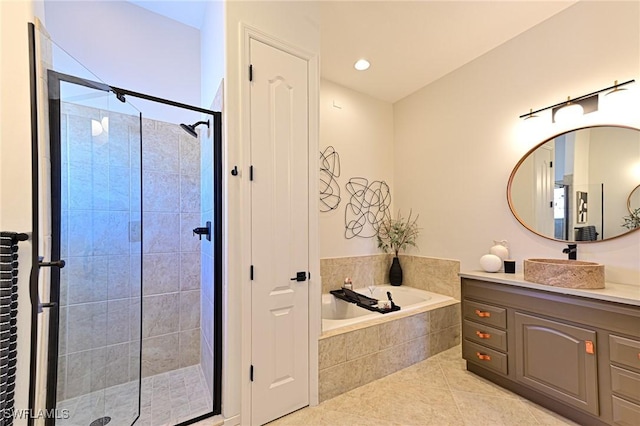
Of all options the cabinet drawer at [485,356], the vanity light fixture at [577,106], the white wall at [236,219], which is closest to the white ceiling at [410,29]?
the vanity light fixture at [577,106]

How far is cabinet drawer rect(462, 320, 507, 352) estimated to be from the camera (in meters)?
2.23

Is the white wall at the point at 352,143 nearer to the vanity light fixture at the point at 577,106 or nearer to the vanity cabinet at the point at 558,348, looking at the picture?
the vanity cabinet at the point at 558,348

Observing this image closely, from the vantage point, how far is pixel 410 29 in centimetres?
254

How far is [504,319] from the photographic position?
7.25 feet

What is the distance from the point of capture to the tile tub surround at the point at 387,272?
3252 mm

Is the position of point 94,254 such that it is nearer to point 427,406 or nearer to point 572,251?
point 427,406

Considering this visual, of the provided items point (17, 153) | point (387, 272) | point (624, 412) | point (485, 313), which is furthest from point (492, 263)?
point (17, 153)

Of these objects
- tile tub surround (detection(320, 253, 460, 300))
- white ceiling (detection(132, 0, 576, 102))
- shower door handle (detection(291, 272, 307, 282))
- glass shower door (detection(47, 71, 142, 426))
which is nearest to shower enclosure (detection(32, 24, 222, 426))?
glass shower door (detection(47, 71, 142, 426))

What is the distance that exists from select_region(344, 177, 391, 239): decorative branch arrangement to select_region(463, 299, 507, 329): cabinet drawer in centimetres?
146

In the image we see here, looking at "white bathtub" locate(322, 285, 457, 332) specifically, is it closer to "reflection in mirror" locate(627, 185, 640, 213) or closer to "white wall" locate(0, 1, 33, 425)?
"reflection in mirror" locate(627, 185, 640, 213)

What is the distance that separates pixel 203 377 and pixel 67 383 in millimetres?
1055

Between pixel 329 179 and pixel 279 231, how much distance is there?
1.57 m

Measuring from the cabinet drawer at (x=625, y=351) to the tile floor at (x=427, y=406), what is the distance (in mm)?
576

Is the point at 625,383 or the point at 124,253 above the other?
the point at 124,253
